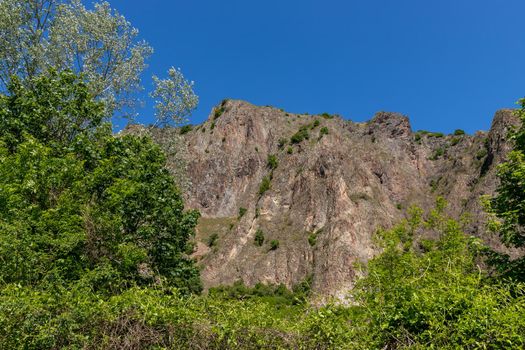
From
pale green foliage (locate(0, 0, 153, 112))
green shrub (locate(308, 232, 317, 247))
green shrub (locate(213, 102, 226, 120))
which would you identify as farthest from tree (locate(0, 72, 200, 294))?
green shrub (locate(213, 102, 226, 120))

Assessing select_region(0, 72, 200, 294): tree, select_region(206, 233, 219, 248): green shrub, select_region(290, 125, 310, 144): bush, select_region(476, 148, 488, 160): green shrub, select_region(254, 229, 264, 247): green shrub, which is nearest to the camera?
select_region(0, 72, 200, 294): tree

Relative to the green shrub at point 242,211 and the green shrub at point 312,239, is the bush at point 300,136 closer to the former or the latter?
the green shrub at point 242,211

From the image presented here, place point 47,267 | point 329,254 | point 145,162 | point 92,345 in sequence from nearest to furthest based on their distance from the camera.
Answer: point 92,345 → point 47,267 → point 145,162 → point 329,254

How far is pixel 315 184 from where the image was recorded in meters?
96.3

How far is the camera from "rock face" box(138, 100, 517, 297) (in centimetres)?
8362

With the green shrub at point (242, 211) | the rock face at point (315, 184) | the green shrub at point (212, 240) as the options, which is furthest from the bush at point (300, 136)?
the green shrub at point (212, 240)

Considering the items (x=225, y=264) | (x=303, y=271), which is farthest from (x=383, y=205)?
(x=225, y=264)

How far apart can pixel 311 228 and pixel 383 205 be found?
58.1 ft

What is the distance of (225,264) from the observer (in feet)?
287

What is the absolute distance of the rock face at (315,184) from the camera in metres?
83.6

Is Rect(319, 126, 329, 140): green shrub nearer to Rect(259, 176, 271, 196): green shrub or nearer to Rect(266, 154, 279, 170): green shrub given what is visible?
Rect(266, 154, 279, 170): green shrub

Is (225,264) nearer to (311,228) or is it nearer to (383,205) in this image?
(311,228)

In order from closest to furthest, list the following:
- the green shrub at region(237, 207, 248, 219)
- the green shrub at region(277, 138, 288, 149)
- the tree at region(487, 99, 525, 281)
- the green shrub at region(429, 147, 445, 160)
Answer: the tree at region(487, 99, 525, 281) < the green shrub at region(237, 207, 248, 219) < the green shrub at region(277, 138, 288, 149) < the green shrub at region(429, 147, 445, 160)

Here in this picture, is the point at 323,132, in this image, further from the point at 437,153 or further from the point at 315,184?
the point at 437,153
